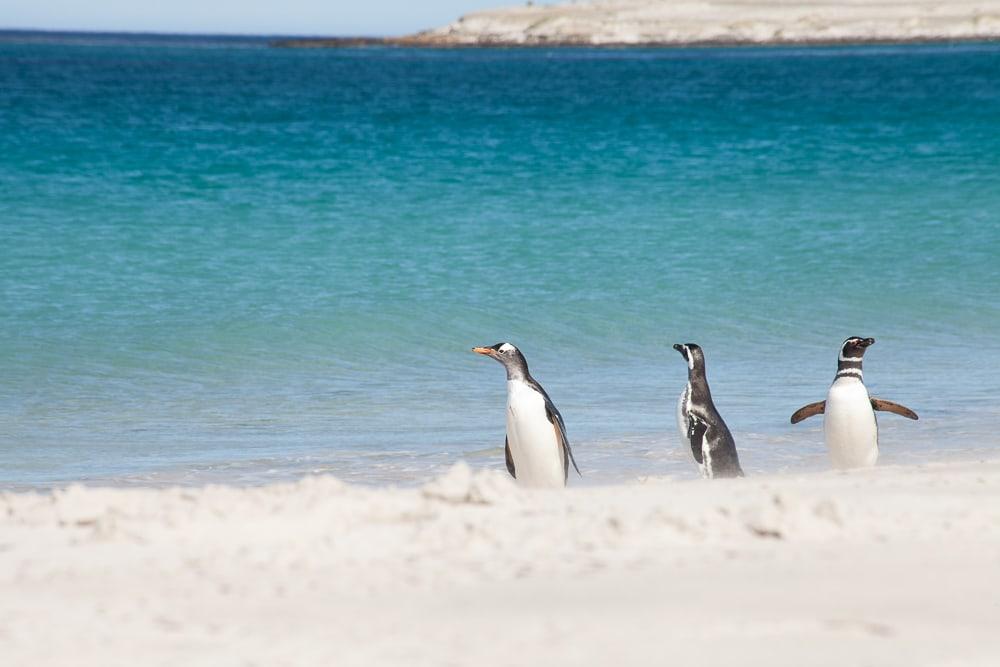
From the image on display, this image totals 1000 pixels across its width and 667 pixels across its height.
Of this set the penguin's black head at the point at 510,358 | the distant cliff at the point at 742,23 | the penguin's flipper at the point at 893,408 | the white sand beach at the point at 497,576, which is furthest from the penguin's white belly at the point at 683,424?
the distant cliff at the point at 742,23

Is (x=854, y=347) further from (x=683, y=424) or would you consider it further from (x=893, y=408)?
(x=683, y=424)

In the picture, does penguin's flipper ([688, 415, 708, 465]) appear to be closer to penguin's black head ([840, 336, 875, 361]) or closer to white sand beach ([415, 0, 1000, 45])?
penguin's black head ([840, 336, 875, 361])

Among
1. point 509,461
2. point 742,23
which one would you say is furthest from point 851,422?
point 742,23

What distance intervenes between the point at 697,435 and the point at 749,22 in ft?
298

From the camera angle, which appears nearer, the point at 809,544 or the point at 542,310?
the point at 809,544

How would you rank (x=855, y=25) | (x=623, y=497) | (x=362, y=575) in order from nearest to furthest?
(x=362, y=575), (x=623, y=497), (x=855, y=25)

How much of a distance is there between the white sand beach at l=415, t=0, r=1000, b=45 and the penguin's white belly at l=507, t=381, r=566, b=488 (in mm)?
86135

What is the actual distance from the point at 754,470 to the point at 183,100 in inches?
1291

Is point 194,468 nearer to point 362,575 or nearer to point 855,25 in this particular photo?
point 362,575

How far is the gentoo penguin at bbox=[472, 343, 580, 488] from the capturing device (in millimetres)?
5867

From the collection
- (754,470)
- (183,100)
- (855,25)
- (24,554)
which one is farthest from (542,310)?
(855,25)

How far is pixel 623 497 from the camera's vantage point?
12.6 feet

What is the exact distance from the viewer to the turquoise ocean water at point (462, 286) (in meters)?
6.71

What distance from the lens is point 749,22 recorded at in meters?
93.1
